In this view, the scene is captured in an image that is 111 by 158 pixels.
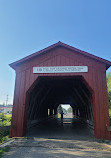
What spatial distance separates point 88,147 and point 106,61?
450cm

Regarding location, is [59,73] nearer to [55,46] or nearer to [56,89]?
[55,46]

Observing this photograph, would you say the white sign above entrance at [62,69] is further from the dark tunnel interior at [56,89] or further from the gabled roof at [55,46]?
the gabled roof at [55,46]

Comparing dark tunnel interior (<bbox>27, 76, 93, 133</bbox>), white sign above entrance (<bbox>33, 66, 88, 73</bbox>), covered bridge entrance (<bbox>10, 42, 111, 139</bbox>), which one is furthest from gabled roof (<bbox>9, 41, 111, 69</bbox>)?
dark tunnel interior (<bbox>27, 76, 93, 133</bbox>)

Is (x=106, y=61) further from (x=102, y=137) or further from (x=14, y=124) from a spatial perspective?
(x=14, y=124)

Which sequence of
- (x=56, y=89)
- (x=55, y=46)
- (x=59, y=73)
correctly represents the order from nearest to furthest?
1. (x=59, y=73)
2. (x=55, y=46)
3. (x=56, y=89)

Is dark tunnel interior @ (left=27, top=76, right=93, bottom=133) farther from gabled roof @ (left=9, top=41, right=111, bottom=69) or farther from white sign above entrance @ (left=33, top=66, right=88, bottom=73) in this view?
gabled roof @ (left=9, top=41, right=111, bottom=69)

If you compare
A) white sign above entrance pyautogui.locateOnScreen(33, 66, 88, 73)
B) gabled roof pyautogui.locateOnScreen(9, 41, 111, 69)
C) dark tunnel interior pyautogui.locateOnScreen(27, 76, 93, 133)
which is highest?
gabled roof pyautogui.locateOnScreen(9, 41, 111, 69)

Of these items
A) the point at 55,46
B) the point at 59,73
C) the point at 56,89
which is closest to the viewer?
the point at 59,73

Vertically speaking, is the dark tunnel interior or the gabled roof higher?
the gabled roof

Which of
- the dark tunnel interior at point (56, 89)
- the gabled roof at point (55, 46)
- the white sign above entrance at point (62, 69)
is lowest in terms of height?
the dark tunnel interior at point (56, 89)

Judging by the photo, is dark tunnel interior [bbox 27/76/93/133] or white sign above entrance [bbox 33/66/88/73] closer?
white sign above entrance [bbox 33/66/88/73]

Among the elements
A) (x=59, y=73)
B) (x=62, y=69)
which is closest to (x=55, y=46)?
(x=62, y=69)

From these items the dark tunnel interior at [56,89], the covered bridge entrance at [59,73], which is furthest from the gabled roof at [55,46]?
the dark tunnel interior at [56,89]

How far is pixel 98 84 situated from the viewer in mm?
6977
